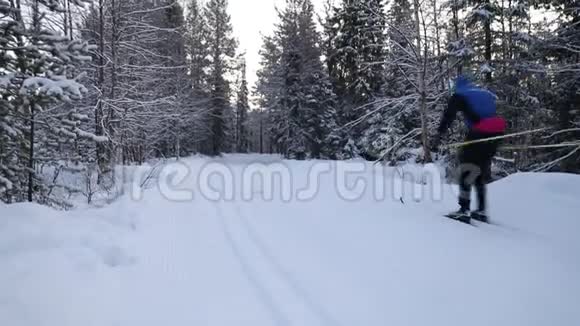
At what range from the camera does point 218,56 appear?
34062mm

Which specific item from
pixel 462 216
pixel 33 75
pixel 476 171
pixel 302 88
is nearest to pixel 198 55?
pixel 302 88

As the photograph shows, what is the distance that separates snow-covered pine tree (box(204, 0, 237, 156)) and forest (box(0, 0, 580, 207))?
0.13 meters

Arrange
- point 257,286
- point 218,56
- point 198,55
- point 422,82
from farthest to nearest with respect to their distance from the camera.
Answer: point 218,56 < point 198,55 < point 422,82 < point 257,286

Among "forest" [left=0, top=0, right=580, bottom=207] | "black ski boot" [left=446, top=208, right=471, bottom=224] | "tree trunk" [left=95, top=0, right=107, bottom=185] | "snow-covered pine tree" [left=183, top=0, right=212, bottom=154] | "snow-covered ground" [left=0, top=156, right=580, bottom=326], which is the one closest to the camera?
"snow-covered ground" [left=0, top=156, right=580, bottom=326]

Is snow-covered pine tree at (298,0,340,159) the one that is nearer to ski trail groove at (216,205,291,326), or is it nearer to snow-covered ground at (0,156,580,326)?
snow-covered ground at (0,156,580,326)

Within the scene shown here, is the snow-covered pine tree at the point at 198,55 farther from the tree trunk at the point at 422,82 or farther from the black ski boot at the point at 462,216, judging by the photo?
the black ski boot at the point at 462,216

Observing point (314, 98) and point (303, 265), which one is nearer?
point (303, 265)

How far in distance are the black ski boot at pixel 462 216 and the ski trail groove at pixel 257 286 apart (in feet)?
9.05

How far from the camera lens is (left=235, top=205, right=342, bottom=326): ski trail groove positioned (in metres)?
2.47

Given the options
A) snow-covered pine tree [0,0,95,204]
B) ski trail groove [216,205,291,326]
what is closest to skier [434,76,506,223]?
ski trail groove [216,205,291,326]

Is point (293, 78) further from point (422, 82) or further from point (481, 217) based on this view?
point (481, 217)

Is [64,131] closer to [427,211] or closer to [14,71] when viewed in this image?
[14,71]

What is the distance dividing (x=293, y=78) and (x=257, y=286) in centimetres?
2346

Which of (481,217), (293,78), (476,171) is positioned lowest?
(481,217)
